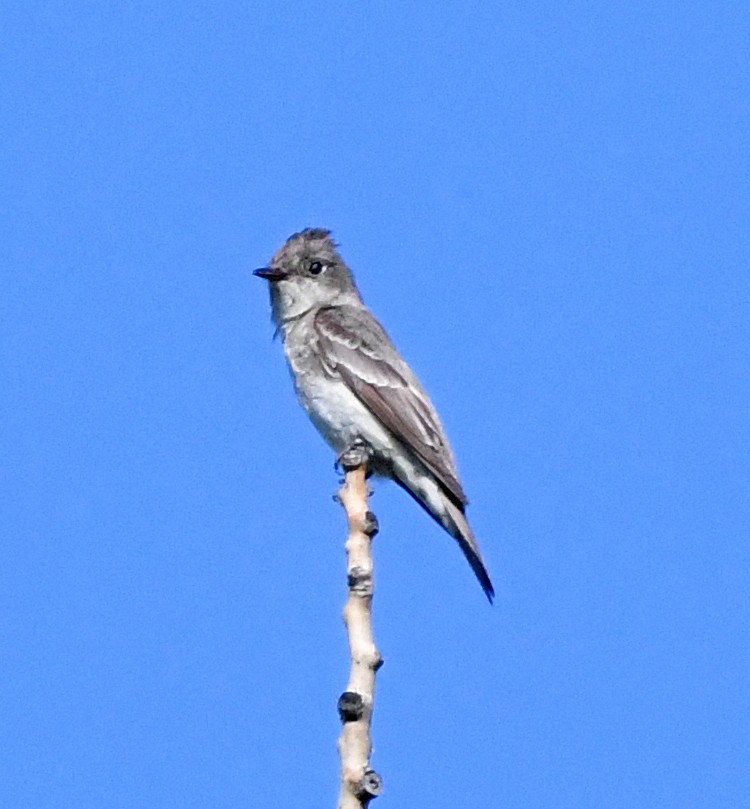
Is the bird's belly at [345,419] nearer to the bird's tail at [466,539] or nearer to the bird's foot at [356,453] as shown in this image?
the bird's foot at [356,453]

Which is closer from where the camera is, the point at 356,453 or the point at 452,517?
the point at 356,453

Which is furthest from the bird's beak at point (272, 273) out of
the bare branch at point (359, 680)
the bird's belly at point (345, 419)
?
the bare branch at point (359, 680)

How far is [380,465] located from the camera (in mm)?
10938

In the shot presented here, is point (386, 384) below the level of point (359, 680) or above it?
above

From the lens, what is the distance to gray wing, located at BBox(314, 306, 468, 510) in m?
10.6

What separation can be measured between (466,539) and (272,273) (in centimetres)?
254

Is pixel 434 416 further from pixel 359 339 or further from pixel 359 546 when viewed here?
pixel 359 546

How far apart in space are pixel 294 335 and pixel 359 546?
559 centimetres

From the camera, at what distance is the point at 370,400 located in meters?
10.7

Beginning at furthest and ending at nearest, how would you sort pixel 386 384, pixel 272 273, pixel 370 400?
pixel 272 273 → pixel 386 384 → pixel 370 400

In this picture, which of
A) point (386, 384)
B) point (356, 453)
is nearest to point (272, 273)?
point (386, 384)

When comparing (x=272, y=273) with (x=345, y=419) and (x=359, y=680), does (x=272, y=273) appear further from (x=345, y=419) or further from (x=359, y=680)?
(x=359, y=680)

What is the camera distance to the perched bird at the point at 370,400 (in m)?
10.6

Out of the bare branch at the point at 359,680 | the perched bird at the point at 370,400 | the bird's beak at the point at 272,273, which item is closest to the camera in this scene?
the bare branch at the point at 359,680
